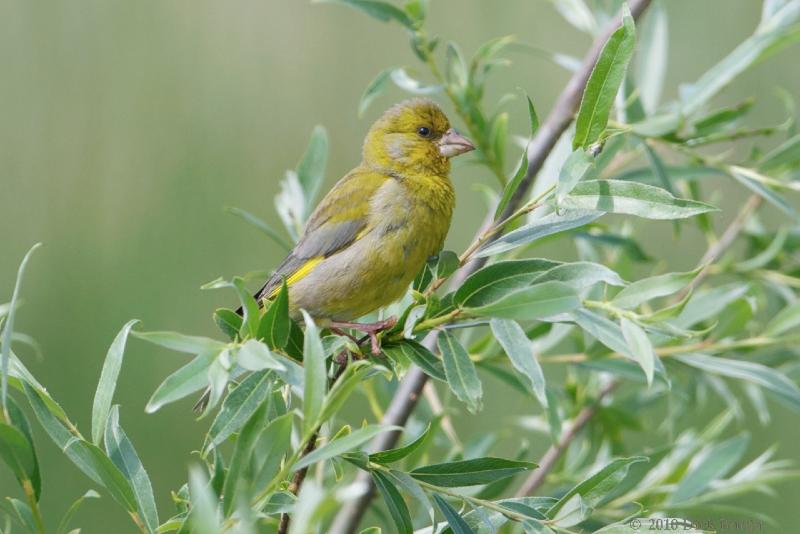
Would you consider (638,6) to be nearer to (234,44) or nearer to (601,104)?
(601,104)

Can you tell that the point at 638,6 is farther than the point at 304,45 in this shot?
No

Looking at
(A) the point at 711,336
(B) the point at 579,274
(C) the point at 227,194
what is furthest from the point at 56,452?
(B) the point at 579,274

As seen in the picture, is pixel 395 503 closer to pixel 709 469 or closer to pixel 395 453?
pixel 395 453

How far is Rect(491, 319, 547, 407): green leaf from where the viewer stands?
3.49ft

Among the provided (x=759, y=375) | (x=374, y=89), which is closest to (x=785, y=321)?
(x=759, y=375)

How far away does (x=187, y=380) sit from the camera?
0.99m

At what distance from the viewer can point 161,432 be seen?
3.02 meters

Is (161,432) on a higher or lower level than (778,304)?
lower

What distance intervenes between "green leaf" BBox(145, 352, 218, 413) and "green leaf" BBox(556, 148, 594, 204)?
38cm

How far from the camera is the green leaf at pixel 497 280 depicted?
1085mm

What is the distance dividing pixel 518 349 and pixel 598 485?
0.64ft

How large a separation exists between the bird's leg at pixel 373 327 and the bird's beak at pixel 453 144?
0.48 meters

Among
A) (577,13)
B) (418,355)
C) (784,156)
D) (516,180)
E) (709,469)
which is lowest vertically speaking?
(709,469)

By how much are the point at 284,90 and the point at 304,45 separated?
189 millimetres
